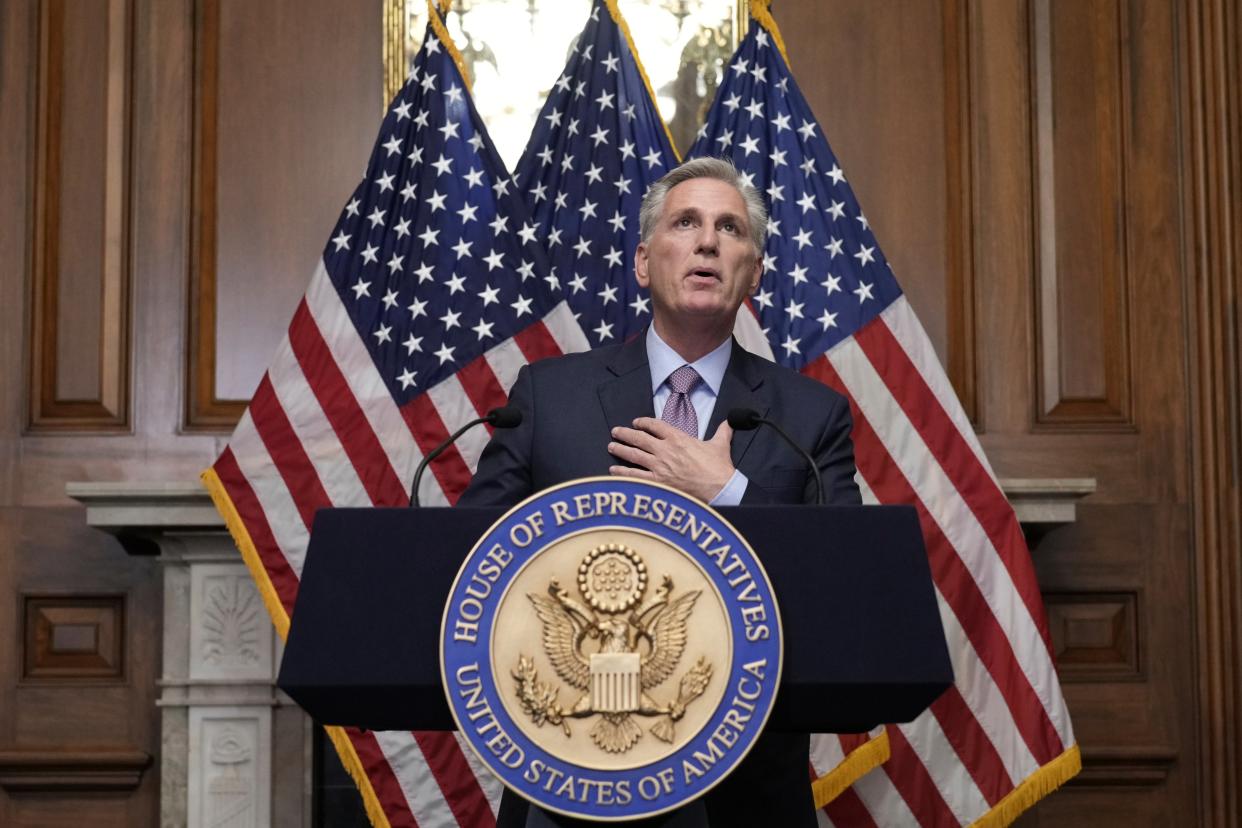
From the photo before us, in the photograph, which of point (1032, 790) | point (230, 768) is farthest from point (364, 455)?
point (1032, 790)

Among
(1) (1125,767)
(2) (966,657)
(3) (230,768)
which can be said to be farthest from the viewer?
(1) (1125,767)

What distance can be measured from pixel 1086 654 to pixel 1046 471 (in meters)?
0.53

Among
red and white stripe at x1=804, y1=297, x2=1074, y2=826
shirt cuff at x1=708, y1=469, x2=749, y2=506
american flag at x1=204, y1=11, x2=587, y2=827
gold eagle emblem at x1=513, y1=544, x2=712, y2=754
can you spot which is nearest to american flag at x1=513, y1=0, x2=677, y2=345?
american flag at x1=204, y1=11, x2=587, y2=827

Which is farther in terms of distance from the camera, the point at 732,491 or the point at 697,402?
the point at 697,402

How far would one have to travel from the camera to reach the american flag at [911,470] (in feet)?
12.2

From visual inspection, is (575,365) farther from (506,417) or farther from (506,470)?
(506,417)

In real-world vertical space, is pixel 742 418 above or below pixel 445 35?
below

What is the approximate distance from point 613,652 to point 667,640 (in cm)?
6

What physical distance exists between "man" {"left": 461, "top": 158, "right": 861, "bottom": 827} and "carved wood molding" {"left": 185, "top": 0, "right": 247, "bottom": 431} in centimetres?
204

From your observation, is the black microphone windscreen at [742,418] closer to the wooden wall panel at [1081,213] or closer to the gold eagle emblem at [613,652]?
the gold eagle emblem at [613,652]

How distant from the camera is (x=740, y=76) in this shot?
4.09 m

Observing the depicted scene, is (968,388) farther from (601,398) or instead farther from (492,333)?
(601,398)

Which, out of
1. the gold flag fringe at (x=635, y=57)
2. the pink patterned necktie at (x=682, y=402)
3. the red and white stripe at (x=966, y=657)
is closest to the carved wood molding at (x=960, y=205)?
the red and white stripe at (x=966, y=657)

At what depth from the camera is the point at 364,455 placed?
375 centimetres
